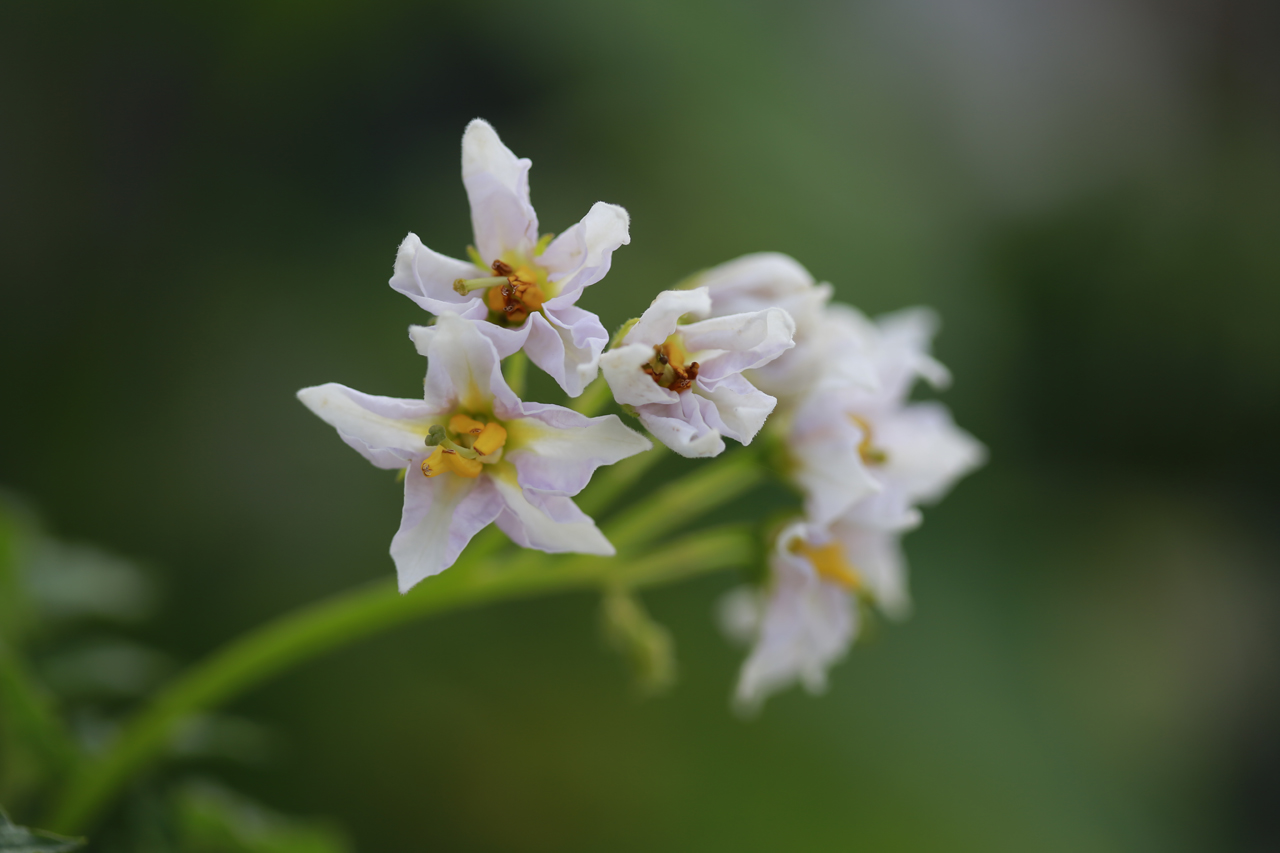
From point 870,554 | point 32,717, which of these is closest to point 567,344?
point 870,554

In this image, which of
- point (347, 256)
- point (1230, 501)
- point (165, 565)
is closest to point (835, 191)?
point (347, 256)

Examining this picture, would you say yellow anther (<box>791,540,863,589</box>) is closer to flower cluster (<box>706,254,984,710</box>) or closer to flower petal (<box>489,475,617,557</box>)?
flower cluster (<box>706,254,984,710</box>)

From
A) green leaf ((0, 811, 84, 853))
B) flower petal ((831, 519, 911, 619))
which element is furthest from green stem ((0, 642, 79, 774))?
flower petal ((831, 519, 911, 619))

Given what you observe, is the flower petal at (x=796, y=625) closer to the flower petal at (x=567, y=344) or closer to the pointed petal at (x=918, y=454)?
the pointed petal at (x=918, y=454)

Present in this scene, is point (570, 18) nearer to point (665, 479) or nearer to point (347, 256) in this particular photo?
point (347, 256)

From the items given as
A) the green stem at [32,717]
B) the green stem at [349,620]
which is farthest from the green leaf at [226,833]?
the green stem at [32,717]

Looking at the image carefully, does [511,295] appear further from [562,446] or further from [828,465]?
[828,465]
